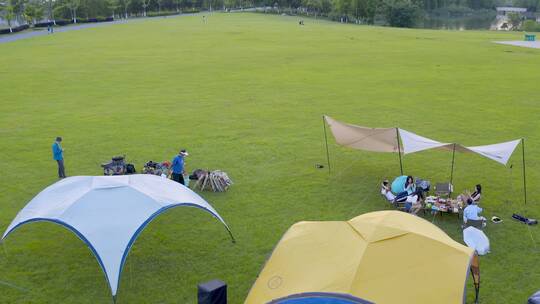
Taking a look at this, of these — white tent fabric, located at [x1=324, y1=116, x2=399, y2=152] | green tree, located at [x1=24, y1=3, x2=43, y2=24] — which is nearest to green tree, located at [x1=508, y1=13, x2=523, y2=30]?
green tree, located at [x1=24, y1=3, x2=43, y2=24]

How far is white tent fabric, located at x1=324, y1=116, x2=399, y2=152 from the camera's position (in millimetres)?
16453

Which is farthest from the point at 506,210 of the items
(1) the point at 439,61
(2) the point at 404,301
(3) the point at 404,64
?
(1) the point at 439,61

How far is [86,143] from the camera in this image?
71.2 ft

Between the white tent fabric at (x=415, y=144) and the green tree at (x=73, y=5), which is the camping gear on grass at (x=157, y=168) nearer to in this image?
the white tent fabric at (x=415, y=144)

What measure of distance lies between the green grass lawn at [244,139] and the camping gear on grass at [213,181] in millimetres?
376

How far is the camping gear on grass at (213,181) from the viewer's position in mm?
16062

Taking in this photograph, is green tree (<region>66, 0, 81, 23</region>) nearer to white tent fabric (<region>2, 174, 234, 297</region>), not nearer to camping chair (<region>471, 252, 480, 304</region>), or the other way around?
white tent fabric (<region>2, 174, 234, 297</region>)

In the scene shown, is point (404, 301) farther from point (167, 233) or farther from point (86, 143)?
point (86, 143)

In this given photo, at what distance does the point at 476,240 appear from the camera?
481 inches

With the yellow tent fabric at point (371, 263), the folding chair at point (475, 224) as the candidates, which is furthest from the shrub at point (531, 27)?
the yellow tent fabric at point (371, 263)

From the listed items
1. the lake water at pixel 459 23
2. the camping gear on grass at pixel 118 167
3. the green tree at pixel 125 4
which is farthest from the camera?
the green tree at pixel 125 4

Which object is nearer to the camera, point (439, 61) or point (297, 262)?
point (297, 262)

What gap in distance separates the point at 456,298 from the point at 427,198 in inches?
245

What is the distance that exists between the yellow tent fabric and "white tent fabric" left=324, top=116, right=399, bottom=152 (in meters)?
6.68
